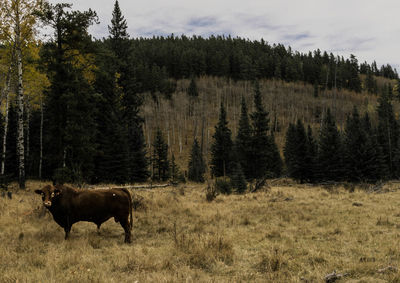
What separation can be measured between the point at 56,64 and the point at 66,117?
3261mm

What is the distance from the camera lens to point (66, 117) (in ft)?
54.8

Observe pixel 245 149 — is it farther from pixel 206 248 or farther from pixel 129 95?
pixel 206 248

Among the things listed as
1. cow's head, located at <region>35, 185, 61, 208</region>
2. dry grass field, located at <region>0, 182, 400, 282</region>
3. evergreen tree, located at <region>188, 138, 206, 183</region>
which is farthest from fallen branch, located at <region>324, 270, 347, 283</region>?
evergreen tree, located at <region>188, 138, 206, 183</region>

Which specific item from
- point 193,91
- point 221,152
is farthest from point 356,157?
point 193,91

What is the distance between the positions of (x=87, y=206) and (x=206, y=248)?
3.48 meters

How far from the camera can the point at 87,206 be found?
725 centimetres

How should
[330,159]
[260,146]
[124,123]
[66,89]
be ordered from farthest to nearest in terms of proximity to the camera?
1. [260,146]
2. [330,159]
3. [124,123]
4. [66,89]

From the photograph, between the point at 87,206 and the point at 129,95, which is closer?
the point at 87,206

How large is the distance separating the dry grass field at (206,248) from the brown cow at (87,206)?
560mm

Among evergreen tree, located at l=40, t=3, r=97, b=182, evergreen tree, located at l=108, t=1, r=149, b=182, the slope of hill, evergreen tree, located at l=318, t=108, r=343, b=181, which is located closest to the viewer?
evergreen tree, located at l=40, t=3, r=97, b=182

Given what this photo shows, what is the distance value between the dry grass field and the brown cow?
0.56 meters

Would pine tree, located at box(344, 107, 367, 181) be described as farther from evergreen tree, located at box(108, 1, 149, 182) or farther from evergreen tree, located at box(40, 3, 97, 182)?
evergreen tree, located at box(40, 3, 97, 182)

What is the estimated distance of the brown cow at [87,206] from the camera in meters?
7.21

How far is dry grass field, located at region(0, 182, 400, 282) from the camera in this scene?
16.2ft
